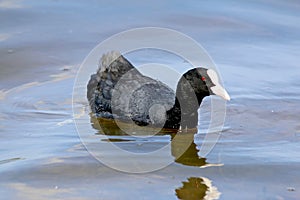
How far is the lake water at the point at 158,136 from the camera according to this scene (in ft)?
16.4

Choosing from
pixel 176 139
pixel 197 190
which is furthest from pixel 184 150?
pixel 197 190

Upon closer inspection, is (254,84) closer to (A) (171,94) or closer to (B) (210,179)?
(A) (171,94)

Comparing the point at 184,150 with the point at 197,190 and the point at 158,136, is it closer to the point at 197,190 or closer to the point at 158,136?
the point at 158,136

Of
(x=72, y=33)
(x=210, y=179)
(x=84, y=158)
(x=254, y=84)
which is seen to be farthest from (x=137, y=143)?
(x=72, y=33)

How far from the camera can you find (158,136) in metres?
6.34

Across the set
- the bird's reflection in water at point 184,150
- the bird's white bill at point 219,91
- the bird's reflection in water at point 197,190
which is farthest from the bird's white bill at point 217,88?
the bird's reflection in water at point 197,190

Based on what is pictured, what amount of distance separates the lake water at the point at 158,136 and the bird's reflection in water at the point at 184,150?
0.01 meters

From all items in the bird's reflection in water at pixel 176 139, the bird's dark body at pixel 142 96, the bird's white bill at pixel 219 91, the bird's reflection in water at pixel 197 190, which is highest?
the bird's white bill at pixel 219 91

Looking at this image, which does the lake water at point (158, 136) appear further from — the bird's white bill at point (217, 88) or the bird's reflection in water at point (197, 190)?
the bird's white bill at point (217, 88)

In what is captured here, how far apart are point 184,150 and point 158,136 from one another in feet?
1.54

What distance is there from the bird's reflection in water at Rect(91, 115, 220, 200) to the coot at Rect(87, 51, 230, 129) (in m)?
0.11

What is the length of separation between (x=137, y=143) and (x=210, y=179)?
104cm

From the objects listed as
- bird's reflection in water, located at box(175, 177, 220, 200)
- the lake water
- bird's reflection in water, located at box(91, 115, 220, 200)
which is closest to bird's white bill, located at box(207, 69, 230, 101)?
the lake water

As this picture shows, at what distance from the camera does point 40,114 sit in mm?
6820
